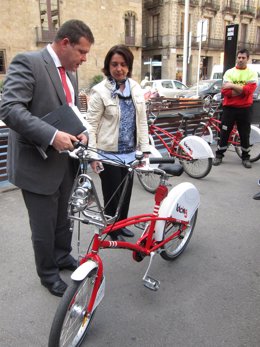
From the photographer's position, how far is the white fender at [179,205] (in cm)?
259

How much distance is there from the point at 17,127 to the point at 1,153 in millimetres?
2975

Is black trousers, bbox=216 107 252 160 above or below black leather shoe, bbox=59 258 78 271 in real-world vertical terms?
above

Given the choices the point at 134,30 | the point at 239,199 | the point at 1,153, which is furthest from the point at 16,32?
the point at 239,199

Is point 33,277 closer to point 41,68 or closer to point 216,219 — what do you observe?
point 41,68

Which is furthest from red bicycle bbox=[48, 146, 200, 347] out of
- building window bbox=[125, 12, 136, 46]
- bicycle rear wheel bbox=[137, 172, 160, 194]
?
building window bbox=[125, 12, 136, 46]

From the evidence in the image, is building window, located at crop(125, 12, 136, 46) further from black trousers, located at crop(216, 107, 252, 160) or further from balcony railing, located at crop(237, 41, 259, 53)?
black trousers, located at crop(216, 107, 252, 160)

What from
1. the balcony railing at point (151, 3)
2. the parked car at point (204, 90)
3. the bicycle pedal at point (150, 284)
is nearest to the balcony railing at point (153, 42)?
the balcony railing at point (151, 3)

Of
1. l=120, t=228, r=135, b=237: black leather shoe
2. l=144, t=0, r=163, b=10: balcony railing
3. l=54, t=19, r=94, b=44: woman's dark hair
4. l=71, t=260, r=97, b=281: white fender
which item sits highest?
l=144, t=0, r=163, b=10: balcony railing

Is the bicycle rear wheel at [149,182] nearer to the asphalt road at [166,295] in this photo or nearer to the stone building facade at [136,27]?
the asphalt road at [166,295]

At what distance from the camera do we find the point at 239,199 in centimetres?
445

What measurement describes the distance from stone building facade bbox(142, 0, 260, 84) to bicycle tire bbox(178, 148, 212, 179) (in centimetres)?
2665

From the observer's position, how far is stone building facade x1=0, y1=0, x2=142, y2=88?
856 inches

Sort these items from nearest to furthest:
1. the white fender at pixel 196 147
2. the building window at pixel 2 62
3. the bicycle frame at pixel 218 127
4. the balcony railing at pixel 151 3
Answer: the white fender at pixel 196 147 < the bicycle frame at pixel 218 127 < the building window at pixel 2 62 < the balcony railing at pixel 151 3

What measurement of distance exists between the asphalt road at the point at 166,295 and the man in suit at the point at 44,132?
34 cm
